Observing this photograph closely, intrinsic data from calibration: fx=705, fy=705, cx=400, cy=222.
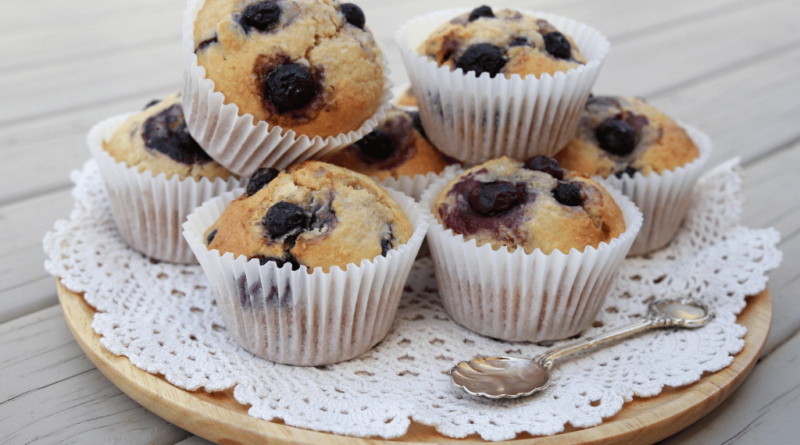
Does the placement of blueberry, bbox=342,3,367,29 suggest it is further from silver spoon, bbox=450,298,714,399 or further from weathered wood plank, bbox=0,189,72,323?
weathered wood plank, bbox=0,189,72,323

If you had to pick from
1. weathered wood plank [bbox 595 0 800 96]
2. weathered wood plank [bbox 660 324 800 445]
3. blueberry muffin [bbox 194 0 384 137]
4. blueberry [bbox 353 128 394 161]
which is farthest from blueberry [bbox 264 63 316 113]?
weathered wood plank [bbox 595 0 800 96]

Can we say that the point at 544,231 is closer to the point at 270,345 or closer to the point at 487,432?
the point at 487,432

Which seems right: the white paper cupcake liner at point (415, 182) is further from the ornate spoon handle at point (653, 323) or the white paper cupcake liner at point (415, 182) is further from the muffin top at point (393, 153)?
the ornate spoon handle at point (653, 323)

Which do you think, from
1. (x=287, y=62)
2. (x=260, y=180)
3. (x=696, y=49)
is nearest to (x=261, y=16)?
(x=287, y=62)

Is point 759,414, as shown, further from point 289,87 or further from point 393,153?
point 289,87

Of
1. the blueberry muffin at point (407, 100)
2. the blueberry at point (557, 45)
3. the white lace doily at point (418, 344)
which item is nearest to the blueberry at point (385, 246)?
the white lace doily at point (418, 344)
